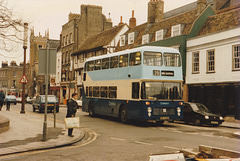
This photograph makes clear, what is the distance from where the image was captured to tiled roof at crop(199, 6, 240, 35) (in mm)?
24984

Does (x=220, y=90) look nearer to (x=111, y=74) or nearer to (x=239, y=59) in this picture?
(x=239, y=59)

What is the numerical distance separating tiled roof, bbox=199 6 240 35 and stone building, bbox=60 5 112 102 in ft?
98.6

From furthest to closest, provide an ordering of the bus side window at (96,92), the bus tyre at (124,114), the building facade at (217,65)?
the building facade at (217,65) < the bus side window at (96,92) < the bus tyre at (124,114)

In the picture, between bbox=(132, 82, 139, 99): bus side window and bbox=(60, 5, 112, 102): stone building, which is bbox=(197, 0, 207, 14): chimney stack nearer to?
bbox=(132, 82, 139, 99): bus side window

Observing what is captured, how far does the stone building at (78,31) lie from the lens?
183 ft

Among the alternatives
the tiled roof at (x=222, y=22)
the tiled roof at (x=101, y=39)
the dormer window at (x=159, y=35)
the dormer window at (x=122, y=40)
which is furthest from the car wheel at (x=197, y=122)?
the tiled roof at (x=101, y=39)

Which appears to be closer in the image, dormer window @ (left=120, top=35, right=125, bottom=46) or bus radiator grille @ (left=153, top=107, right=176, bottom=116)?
bus radiator grille @ (left=153, top=107, right=176, bottom=116)

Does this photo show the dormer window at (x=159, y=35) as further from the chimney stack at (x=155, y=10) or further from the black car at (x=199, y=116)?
the black car at (x=199, y=116)

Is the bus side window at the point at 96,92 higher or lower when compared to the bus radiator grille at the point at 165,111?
higher

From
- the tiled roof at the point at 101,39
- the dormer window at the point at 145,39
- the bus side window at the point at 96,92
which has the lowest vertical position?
the bus side window at the point at 96,92

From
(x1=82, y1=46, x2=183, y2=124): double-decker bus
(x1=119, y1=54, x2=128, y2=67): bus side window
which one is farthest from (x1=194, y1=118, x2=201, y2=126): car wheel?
(x1=119, y1=54, x2=128, y2=67): bus side window

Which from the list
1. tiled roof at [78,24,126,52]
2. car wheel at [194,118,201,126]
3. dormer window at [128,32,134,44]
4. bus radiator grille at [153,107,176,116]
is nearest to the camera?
bus radiator grille at [153,107,176,116]

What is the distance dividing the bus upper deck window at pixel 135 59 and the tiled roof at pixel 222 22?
1103 cm

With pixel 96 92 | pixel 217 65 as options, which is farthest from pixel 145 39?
pixel 96 92
